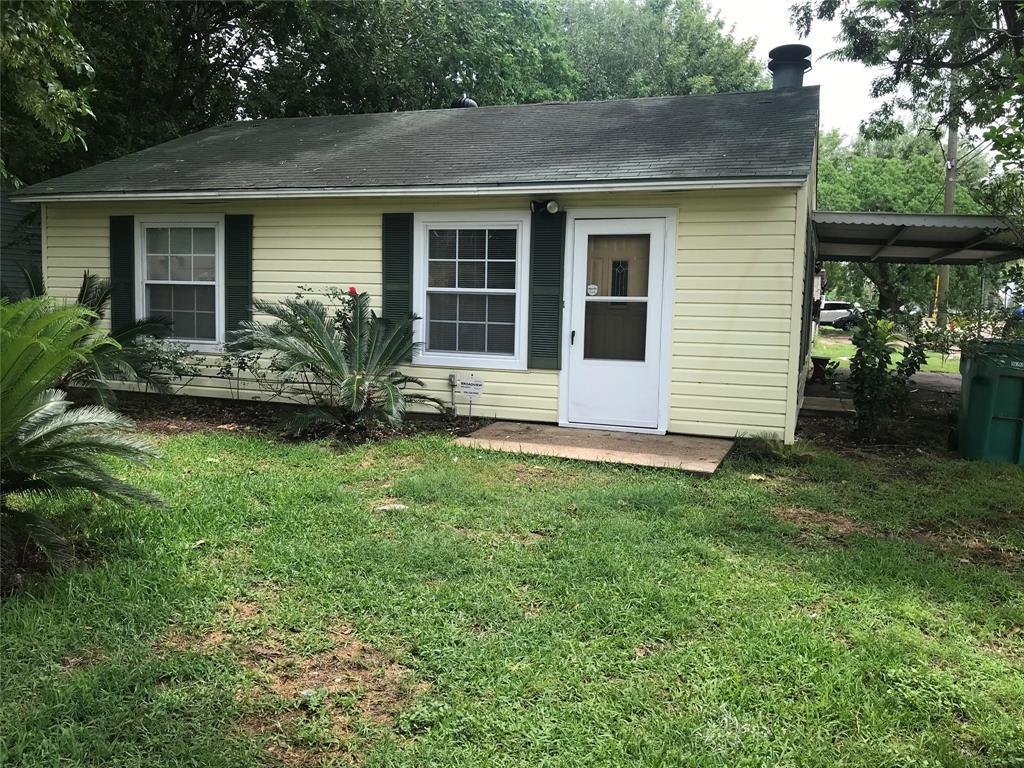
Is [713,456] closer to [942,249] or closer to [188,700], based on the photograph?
[188,700]

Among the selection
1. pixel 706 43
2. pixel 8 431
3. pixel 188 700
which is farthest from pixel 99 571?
pixel 706 43

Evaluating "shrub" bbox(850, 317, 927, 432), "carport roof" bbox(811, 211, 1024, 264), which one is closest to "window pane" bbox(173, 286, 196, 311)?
"carport roof" bbox(811, 211, 1024, 264)

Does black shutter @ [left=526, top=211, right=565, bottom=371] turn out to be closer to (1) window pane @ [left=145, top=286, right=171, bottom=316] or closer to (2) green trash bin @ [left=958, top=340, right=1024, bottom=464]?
(2) green trash bin @ [left=958, top=340, right=1024, bottom=464]

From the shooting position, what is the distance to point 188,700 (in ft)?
8.68

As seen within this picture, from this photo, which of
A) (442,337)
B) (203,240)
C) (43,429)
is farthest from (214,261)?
(43,429)

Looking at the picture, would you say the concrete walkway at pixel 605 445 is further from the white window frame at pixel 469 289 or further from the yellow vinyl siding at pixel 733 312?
the white window frame at pixel 469 289

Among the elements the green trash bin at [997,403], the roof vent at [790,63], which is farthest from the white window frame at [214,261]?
the green trash bin at [997,403]

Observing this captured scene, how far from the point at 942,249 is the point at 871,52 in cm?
606

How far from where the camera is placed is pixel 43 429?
11.5 ft

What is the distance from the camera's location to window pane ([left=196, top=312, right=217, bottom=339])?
8992 mm

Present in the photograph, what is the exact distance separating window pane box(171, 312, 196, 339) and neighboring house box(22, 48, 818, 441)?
33 mm

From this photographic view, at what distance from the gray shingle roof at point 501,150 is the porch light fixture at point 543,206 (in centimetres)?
27

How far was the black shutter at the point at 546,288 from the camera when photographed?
7.53 meters

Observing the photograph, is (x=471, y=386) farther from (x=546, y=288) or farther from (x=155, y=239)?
(x=155, y=239)
